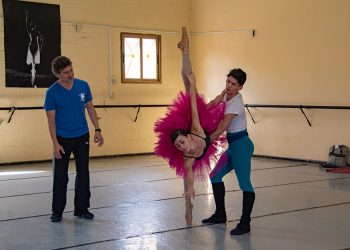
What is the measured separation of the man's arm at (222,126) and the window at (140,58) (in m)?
5.33

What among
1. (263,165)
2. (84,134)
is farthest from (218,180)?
(263,165)

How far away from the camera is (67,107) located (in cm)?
430

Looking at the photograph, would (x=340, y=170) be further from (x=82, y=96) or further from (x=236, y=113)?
(x=82, y=96)

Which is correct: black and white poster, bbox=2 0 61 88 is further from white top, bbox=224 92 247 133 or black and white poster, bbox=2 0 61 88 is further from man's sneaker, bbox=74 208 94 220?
white top, bbox=224 92 247 133

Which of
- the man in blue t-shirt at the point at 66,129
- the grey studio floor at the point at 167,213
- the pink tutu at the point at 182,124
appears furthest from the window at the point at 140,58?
the pink tutu at the point at 182,124

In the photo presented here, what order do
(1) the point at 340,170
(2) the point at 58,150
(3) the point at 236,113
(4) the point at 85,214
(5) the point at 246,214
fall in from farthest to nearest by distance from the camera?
(1) the point at 340,170 < (4) the point at 85,214 < (2) the point at 58,150 < (5) the point at 246,214 < (3) the point at 236,113

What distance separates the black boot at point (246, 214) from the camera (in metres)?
3.98

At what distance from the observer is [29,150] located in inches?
322

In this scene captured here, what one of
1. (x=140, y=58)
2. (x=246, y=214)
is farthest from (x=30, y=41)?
(x=246, y=214)

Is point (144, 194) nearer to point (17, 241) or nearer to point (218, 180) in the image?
point (218, 180)

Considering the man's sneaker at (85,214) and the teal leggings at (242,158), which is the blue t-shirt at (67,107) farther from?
the teal leggings at (242,158)

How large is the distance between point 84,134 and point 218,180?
1.29m

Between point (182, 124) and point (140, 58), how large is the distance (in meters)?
5.49

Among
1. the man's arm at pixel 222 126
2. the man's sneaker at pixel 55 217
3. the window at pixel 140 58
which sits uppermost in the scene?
the window at pixel 140 58
